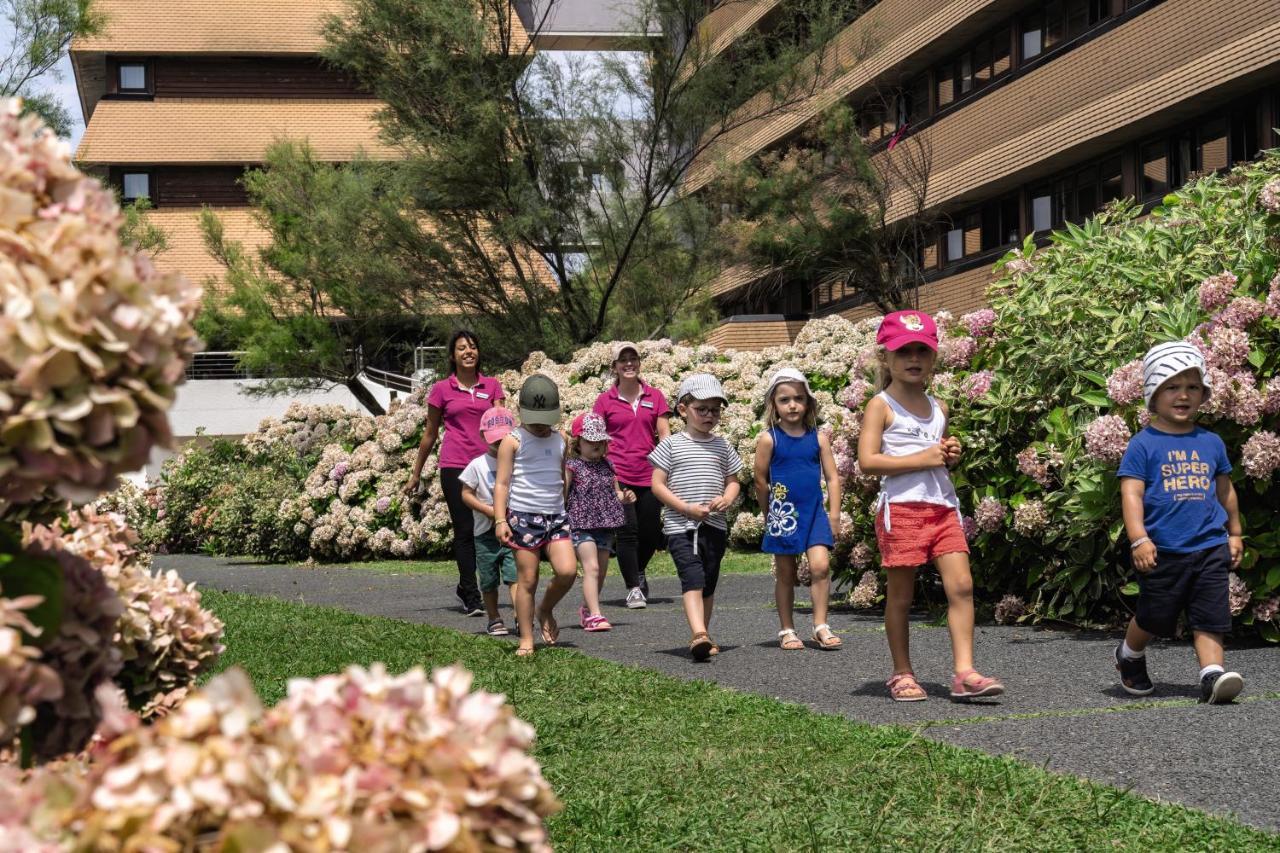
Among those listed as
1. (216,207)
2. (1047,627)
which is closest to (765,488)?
(1047,627)

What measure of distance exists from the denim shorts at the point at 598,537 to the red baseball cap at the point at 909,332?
3799 millimetres

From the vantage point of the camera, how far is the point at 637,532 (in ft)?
37.6

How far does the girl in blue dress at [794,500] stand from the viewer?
8234mm

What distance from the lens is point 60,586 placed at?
1837mm

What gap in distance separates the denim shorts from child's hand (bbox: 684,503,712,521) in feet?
5.73

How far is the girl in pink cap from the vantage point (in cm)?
629

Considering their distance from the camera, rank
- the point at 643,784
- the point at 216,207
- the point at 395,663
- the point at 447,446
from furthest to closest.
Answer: the point at 216,207 < the point at 447,446 < the point at 395,663 < the point at 643,784

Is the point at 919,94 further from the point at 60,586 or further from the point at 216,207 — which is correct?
the point at 60,586

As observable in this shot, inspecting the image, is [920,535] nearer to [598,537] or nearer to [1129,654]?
[1129,654]

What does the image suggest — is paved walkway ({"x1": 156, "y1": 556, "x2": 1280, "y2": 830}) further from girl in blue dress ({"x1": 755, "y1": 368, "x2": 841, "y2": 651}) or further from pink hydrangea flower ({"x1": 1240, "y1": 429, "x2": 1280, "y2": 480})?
pink hydrangea flower ({"x1": 1240, "y1": 429, "x2": 1280, "y2": 480})

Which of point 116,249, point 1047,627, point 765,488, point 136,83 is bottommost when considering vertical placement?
point 1047,627

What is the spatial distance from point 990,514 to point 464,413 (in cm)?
362

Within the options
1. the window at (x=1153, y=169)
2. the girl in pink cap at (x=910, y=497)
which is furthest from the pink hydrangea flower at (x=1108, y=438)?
the window at (x=1153, y=169)

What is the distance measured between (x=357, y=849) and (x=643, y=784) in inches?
131
